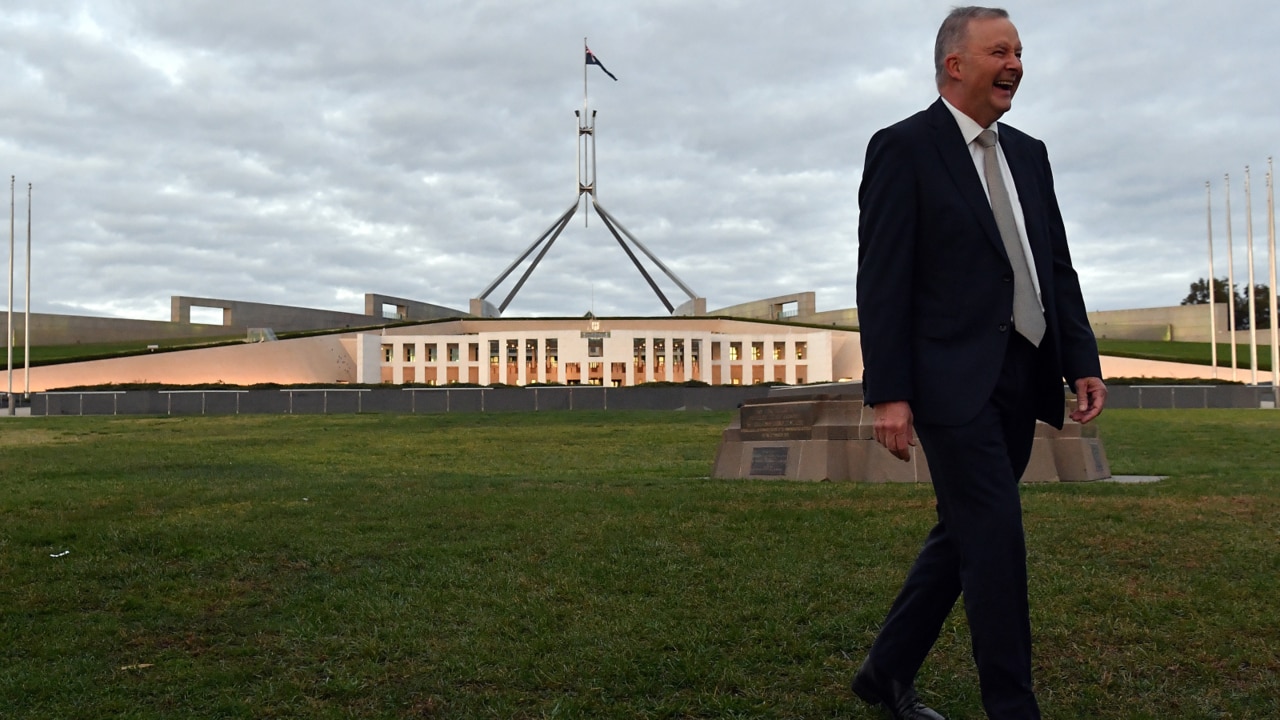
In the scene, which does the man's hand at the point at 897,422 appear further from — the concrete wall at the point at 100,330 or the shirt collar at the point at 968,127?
the concrete wall at the point at 100,330

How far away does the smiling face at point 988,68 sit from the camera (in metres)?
2.30

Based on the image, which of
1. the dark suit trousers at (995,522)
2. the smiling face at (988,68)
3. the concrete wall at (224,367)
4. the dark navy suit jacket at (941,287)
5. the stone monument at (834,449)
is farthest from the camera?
the concrete wall at (224,367)

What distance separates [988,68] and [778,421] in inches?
274

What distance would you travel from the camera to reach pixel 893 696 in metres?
2.48

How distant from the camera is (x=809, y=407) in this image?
8953 mm

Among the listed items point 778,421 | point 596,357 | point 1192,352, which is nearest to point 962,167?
point 778,421

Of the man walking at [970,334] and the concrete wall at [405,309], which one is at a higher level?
the concrete wall at [405,309]

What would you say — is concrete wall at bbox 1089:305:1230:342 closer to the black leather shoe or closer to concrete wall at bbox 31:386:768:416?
concrete wall at bbox 31:386:768:416

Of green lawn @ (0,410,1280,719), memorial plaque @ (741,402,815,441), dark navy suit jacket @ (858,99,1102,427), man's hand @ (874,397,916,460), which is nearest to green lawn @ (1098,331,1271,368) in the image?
memorial plaque @ (741,402,815,441)

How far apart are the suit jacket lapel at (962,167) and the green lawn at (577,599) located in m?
1.26

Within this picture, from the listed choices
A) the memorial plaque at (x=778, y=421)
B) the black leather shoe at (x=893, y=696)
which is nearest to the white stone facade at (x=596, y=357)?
the memorial plaque at (x=778, y=421)

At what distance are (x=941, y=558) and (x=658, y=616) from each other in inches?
55.6

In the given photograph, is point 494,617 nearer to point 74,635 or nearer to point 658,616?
point 658,616

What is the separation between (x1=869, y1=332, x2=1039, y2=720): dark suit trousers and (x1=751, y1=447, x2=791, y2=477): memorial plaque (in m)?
6.54
